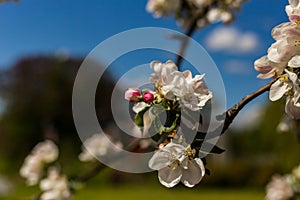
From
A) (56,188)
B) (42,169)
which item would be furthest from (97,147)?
(56,188)

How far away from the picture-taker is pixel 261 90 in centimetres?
83

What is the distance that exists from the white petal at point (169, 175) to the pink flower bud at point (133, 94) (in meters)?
0.16

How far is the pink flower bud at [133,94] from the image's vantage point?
0.92 meters

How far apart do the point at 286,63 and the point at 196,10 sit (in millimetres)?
1595

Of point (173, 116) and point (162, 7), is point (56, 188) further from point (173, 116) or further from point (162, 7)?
point (173, 116)

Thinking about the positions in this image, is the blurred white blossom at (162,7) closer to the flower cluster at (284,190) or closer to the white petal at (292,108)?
the flower cluster at (284,190)

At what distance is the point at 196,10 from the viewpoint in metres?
2.32

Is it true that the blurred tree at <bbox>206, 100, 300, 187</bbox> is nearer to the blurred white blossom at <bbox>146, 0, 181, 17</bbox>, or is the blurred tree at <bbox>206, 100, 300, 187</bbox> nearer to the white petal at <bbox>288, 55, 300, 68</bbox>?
the blurred white blossom at <bbox>146, 0, 181, 17</bbox>

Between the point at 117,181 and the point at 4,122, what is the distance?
7.43 m

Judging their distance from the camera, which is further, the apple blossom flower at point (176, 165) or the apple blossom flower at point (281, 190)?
the apple blossom flower at point (281, 190)

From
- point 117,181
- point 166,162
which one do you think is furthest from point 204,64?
point 117,181

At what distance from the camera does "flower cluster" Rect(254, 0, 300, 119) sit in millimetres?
753

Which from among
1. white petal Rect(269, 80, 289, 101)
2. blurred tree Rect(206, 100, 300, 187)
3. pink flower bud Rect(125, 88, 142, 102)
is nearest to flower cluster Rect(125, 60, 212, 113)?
pink flower bud Rect(125, 88, 142, 102)

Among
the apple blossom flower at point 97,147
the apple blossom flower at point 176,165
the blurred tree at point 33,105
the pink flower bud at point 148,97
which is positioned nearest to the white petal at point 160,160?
the apple blossom flower at point 176,165
